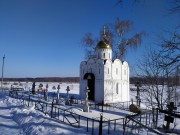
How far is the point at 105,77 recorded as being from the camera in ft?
74.9

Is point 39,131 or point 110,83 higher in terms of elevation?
point 110,83

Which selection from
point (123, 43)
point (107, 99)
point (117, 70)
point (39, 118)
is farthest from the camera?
point (123, 43)

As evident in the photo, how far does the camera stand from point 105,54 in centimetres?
2511

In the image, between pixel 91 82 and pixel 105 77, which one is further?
pixel 91 82

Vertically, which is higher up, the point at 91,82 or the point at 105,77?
the point at 105,77

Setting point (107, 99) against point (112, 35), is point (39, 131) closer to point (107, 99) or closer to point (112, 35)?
point (107, 99)

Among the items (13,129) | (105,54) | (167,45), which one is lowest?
(13,129)

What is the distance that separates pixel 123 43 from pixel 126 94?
27.2 feet

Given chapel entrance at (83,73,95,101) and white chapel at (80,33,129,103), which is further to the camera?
chapel entrance at (83,73,95,101)

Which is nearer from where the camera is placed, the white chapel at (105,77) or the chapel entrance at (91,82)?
the white chapel at (105,77)

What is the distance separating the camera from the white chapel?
74.6 feet

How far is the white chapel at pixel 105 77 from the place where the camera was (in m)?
22.8

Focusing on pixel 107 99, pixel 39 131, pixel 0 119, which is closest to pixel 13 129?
pixel 39 131

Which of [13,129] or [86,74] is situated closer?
[13,129]
